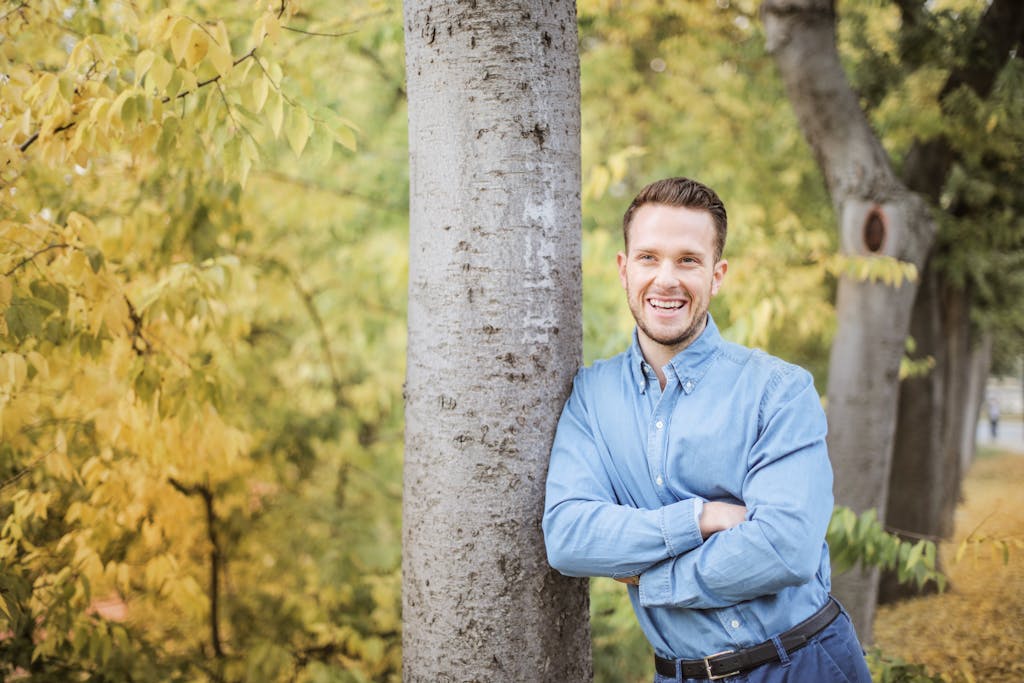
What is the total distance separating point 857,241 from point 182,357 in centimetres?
465

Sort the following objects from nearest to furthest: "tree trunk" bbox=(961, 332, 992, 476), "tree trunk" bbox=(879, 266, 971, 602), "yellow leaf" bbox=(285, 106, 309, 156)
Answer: "yellow leaf" bbox=(285, 106, 309, 156) < "tree trunk" bbox=(879, 266, 971, 602) < "tree trunk" bbox=(961, 332, 992, 476)

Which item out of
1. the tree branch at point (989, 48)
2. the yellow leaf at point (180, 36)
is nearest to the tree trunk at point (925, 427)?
the tree branch at point (989, 48)

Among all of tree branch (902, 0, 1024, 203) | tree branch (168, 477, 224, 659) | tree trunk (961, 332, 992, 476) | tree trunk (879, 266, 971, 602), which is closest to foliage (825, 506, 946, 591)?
tree branch (168, 477, 224, 659)

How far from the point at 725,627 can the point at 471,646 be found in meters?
0.65

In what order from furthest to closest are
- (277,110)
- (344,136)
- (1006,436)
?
(1006,436) → (344,136) → (277,110)

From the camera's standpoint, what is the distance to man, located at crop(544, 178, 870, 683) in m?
1.82

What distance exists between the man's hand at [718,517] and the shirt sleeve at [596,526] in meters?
0.04

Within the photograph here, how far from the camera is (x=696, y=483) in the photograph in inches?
78.0

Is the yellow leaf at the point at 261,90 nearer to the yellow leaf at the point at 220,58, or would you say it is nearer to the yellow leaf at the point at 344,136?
the yellow leaf at the point at 220,58

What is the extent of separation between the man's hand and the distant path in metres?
24.9

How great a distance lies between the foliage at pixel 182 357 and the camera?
2.39m

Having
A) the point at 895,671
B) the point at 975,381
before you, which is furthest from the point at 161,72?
the point at 975,381

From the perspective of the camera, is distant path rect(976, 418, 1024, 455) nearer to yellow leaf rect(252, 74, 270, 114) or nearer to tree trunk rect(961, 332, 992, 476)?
tree trunk rect(961, 332, 992, 476)

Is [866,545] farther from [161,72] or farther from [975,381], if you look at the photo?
[975,381]
